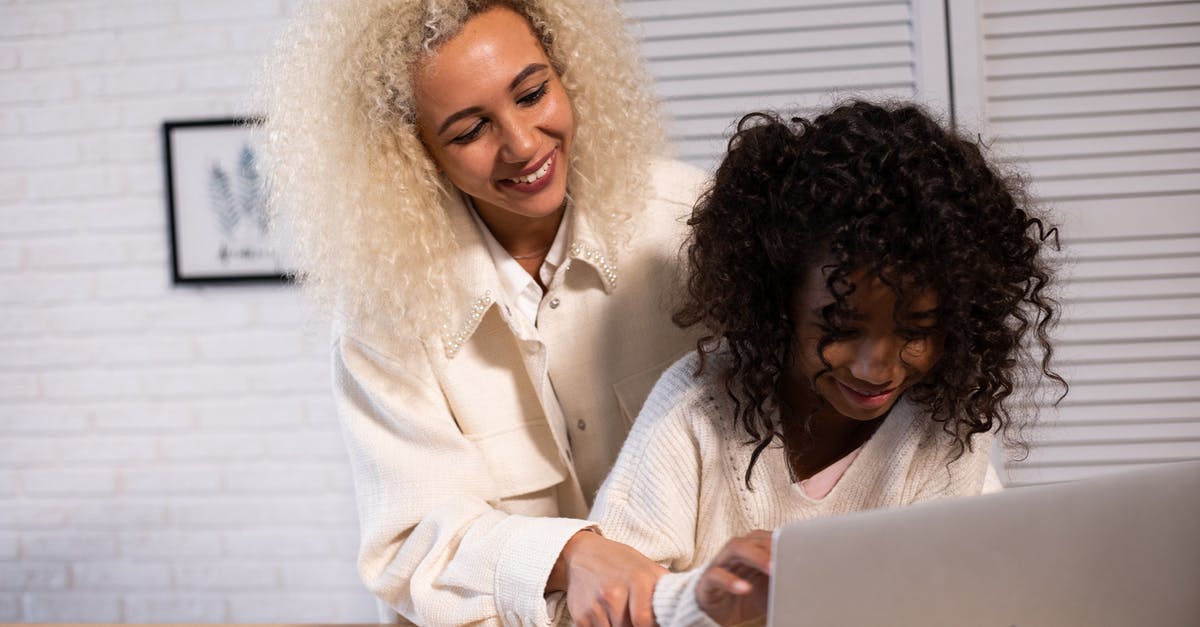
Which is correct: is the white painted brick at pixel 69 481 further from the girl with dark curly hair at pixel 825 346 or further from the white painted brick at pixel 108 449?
the girl with dark curly hair at pixel 825 346

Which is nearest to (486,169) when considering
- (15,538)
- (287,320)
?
(287,320)

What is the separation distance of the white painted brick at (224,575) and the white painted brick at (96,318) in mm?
543

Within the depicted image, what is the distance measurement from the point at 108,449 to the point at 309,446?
466 millimetres

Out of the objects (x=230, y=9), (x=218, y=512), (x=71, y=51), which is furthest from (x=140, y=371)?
(x=230, y=9)

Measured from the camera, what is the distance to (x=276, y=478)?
2486 mm

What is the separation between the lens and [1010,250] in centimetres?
97

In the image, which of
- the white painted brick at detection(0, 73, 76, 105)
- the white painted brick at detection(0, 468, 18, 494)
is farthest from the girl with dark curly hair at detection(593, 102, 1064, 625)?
the white painted brick at detection(0, 468, 18, 494)

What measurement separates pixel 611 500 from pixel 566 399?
0.25m

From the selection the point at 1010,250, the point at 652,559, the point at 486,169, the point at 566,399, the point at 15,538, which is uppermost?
the point at 486,169

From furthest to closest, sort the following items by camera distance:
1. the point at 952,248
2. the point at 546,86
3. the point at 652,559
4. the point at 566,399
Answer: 1. the point at 566,399
2. the point at 546,86
3. the point at 652,559
4. the point at 952,248

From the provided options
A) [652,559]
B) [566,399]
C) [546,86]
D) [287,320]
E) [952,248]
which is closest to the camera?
[952,248]

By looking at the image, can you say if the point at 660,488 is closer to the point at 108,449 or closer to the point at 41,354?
the point at 108,449

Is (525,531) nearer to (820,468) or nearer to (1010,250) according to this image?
(820,468)

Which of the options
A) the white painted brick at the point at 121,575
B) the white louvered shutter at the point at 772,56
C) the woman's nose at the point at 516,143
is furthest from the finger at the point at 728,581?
the white painted brick at the point at 121,575
